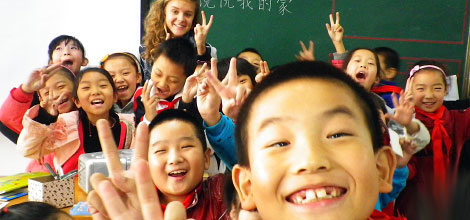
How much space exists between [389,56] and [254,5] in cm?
125

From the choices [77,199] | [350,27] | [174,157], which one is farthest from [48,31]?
[174,157]

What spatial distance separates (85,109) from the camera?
7.57ft

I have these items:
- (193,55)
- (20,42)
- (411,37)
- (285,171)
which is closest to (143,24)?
(20,42)

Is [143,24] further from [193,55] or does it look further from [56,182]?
[56,182]

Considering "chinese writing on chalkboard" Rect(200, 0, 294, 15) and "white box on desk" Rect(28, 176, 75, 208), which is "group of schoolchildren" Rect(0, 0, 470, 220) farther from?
"chinese writing on chalkboard" Rect(200, 0, 294, 15)

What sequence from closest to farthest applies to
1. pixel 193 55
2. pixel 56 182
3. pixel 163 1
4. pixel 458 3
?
pixel 56 182
pixel 193 55
pixel 163 1
pixel 458 3

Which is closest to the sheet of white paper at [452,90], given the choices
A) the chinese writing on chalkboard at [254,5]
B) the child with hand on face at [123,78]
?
the chinese writing on chalkboard at [254,5]

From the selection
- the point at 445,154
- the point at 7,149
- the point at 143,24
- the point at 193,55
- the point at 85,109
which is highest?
the point at 143,24

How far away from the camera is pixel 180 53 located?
93.8 inches

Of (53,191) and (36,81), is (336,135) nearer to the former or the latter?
(53,191)

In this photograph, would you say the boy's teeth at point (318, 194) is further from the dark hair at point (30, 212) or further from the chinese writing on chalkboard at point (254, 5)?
the chinese writing on chalkboard at point (254, 5)

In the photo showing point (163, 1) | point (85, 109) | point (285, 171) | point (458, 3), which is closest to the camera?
point (285, 171)

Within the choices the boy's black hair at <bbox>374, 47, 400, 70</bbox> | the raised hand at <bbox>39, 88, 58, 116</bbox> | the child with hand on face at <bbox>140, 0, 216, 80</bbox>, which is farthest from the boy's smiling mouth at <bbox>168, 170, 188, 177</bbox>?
the boy's black hair at <bbox>374, 47, 400, 70</bbox>

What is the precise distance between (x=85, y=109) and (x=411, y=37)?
2.85m
